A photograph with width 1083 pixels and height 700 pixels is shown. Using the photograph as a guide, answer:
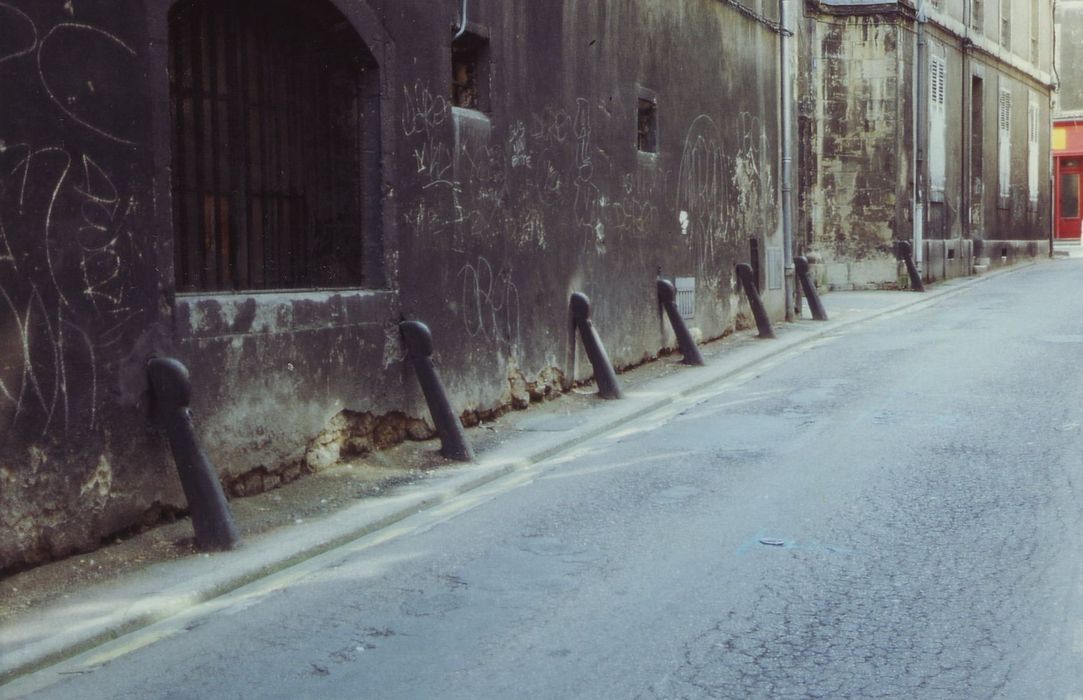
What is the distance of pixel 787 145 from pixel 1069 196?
37.2 m

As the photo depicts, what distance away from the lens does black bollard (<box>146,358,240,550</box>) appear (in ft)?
19.0

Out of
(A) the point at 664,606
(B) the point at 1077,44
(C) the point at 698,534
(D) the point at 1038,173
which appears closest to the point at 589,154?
(C) the point at 698,534

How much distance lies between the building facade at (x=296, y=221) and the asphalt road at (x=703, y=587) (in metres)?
1.06

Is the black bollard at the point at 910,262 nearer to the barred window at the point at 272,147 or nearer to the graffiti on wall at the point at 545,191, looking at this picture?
the graffiti on wall at the point at 545,191

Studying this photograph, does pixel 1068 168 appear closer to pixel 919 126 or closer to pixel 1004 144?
pixel 1004 144

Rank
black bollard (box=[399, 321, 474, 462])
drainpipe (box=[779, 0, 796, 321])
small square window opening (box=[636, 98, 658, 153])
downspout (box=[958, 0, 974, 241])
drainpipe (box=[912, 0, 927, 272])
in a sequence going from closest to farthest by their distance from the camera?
1. black bollard (box=[399, 321, 474, 462])
2. small square window opening (box=[636, 98, 658, 153])
3. drainpipe (box=[779, 0, 796, 321])
4. drainpipe (box=[912, 0, 927, 272])
5. downspout (box=[958, 0, 974, 241])

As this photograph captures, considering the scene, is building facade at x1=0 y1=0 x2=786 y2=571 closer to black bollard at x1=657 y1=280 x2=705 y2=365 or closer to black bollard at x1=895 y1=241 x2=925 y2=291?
black bollard at x1=657 y1=280 x2=705 y2=365

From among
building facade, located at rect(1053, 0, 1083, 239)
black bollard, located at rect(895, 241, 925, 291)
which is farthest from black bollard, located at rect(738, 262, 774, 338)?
building facade, located at rect(1053, 0, 1083, 239)

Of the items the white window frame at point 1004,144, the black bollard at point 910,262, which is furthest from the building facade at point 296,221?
the white window frame at point 1004,144

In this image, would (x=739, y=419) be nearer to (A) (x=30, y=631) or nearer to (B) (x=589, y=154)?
(B) (x=589, y=154)

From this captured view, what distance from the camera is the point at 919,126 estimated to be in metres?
25.2

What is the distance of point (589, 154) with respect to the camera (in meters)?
11.0

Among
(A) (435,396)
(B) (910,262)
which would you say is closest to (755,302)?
(A) (435,396)

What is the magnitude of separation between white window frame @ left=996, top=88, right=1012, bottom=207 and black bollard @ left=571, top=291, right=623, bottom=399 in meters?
23.9
